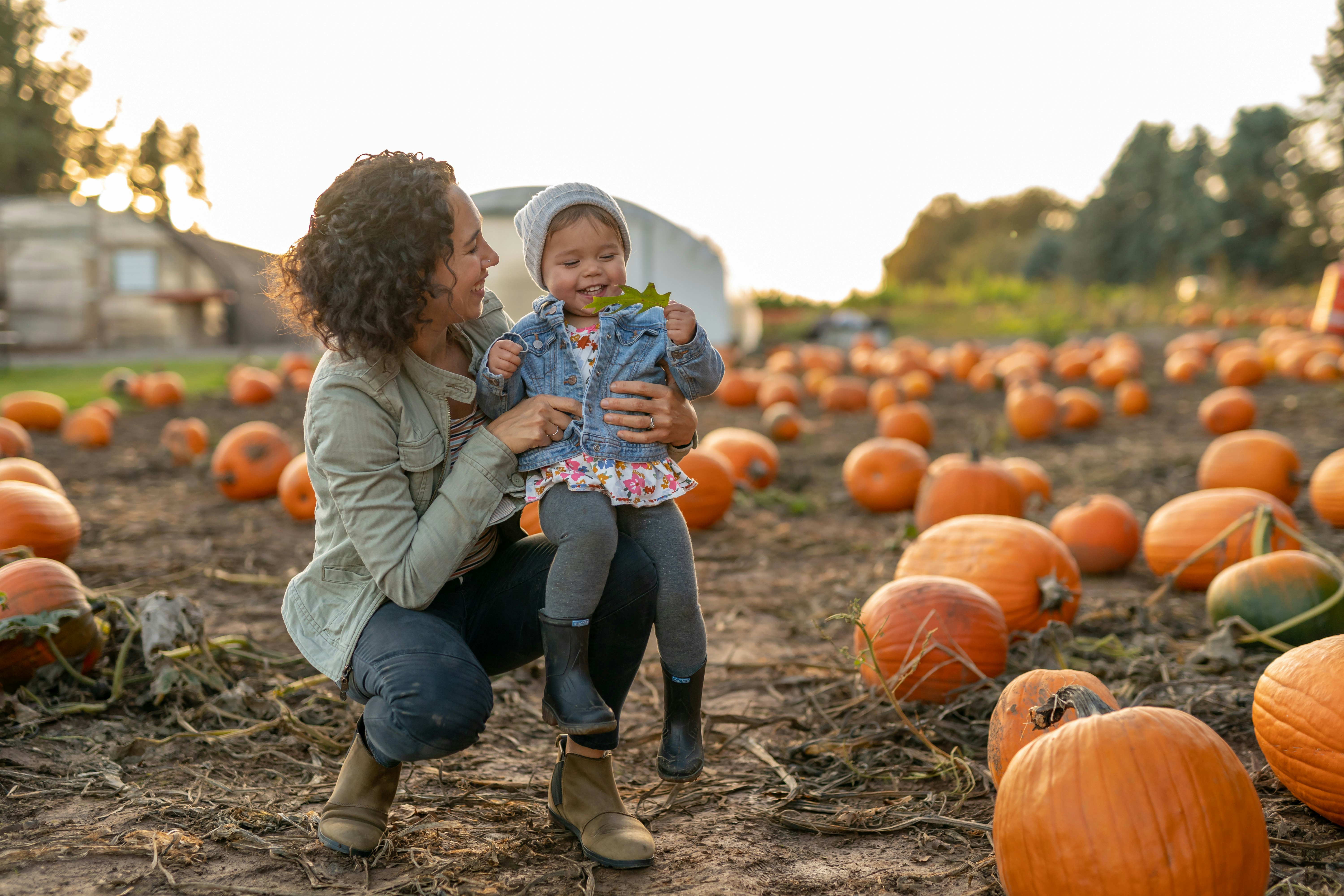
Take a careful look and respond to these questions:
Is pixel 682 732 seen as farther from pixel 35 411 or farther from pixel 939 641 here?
pixel 35 411

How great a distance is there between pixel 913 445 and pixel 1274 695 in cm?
405

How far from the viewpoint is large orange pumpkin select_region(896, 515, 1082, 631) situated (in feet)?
11.9

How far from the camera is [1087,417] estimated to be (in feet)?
29.4

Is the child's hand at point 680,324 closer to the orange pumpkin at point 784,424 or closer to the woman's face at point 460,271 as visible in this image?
the woman's face at point 460,271

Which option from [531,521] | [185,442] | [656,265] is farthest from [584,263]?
[656,265]

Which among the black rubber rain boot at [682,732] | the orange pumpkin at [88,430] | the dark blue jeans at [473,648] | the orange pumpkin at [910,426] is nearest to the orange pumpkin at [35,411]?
the orange pumpkin at [88,430]

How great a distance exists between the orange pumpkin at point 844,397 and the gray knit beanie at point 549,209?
868cm

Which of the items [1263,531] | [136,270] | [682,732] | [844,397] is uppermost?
[136,270]

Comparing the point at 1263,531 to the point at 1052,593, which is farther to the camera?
the point at 1263,531

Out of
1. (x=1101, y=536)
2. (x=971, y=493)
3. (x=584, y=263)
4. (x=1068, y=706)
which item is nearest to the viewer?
(x=1068, y=706)

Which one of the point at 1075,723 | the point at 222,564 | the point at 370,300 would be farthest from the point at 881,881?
the point at 222,564

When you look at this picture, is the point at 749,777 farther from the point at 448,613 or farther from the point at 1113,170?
the point at 1113,170

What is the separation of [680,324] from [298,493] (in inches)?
168

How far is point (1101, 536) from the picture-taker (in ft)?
15.2
